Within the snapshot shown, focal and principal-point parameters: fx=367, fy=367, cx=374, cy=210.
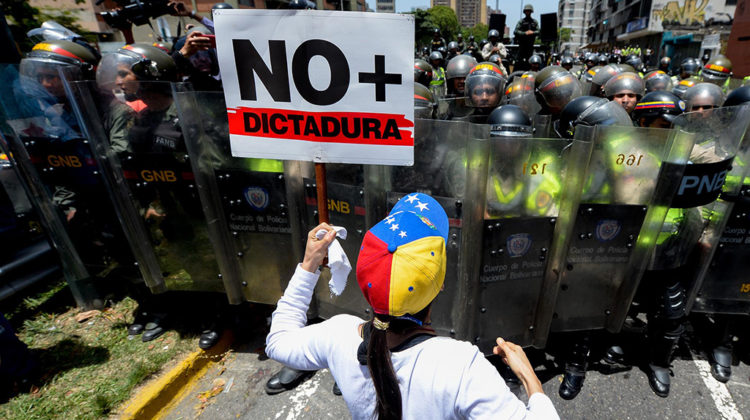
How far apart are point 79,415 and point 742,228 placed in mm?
5403

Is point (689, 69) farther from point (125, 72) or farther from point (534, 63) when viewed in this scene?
point (125, 72)

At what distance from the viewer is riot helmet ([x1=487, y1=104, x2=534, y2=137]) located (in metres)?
3.03

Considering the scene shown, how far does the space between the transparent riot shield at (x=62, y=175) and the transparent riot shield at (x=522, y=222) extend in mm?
3450

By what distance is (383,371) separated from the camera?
3.97 ft

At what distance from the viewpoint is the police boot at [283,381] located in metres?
3.22

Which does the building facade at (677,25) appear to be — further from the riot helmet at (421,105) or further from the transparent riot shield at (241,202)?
the transparent riot shield at (241,202)

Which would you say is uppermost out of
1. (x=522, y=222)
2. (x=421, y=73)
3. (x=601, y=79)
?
(x=421, y=73)

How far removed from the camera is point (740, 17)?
1614cm

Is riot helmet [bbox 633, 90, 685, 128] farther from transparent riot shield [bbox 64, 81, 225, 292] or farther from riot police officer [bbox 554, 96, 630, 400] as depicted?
transparent riot shield [bbox 64, 81, 225, 292]

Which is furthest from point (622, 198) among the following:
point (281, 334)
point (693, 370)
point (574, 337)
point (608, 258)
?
point (281, 334)

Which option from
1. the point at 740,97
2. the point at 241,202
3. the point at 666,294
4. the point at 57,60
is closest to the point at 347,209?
the point at 241,202

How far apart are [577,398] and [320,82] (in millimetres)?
3271

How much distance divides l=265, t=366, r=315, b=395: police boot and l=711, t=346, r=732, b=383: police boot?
3752 mm

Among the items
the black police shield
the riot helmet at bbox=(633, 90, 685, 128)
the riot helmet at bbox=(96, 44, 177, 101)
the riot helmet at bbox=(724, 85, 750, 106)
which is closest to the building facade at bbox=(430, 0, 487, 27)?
the riot helmet at bbox=(724, 85, 750, 106)
